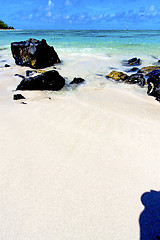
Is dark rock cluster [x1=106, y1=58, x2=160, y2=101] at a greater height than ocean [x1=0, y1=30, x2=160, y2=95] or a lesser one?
lesser

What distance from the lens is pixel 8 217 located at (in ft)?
5.16

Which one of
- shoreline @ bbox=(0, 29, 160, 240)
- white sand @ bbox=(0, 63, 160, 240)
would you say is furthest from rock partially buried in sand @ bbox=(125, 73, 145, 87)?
white sand @ bbox=(0, 63, 160, 240)

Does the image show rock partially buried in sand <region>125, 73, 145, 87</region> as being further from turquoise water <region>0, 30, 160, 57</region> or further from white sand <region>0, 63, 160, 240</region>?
turquoise water <region>0, 30, 160, 57</region>

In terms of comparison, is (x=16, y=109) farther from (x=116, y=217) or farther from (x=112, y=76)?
(x=112, y=76)

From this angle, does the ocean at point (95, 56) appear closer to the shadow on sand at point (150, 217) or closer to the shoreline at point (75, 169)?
the shoreline at point (75, 169)

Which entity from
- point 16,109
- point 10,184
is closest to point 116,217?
point 10,184

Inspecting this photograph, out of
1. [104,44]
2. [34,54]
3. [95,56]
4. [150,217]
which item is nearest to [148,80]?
[150,217]

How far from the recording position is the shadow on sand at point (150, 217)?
147 cm

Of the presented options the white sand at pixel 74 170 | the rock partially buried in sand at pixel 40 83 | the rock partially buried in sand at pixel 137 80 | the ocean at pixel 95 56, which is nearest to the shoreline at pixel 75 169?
the white sand at pixel 74 170

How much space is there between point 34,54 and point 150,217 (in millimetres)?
7958

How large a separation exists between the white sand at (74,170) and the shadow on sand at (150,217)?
0.19ft

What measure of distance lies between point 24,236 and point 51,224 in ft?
0.83

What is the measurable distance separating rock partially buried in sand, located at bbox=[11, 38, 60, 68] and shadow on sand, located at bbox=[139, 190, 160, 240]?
25.0ft

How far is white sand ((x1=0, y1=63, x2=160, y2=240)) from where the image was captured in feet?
5.04
